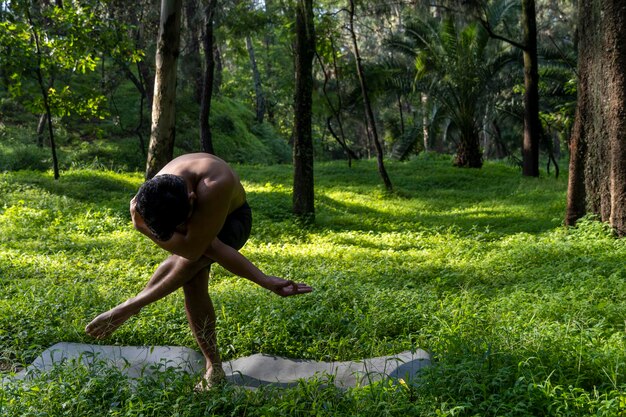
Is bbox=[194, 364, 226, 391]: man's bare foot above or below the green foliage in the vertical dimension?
below

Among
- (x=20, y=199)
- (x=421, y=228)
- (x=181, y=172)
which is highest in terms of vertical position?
(x=181, y=172)

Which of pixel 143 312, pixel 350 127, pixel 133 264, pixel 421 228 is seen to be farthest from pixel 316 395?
pixel 350 127

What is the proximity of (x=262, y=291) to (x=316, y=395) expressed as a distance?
105 inches

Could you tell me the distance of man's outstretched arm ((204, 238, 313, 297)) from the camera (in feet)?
11.2

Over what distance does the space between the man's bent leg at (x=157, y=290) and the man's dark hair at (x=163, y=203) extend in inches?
17.4

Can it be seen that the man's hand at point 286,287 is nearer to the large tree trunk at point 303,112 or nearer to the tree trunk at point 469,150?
the large tree trunk at point 303,112

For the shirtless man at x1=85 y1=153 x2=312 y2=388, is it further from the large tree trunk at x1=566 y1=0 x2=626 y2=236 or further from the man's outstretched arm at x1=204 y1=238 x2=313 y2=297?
the large tree trunk at x1=566 y1=0 x2=626 y2=236

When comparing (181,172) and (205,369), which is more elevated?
(181,172)

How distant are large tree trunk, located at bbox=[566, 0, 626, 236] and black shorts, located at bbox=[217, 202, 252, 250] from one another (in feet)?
17.0

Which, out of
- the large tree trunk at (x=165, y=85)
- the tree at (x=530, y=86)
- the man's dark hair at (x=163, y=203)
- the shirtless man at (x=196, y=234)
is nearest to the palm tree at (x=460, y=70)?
the tree at (x=530, y=86)

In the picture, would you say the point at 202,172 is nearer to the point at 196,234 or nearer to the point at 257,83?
the point at 196,234

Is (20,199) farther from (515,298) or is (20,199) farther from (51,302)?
(515,298)

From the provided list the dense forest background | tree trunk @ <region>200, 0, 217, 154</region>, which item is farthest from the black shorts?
tree trunk @ <region>200, 0, 217, 154</region>

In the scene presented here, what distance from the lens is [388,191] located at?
14398mm
